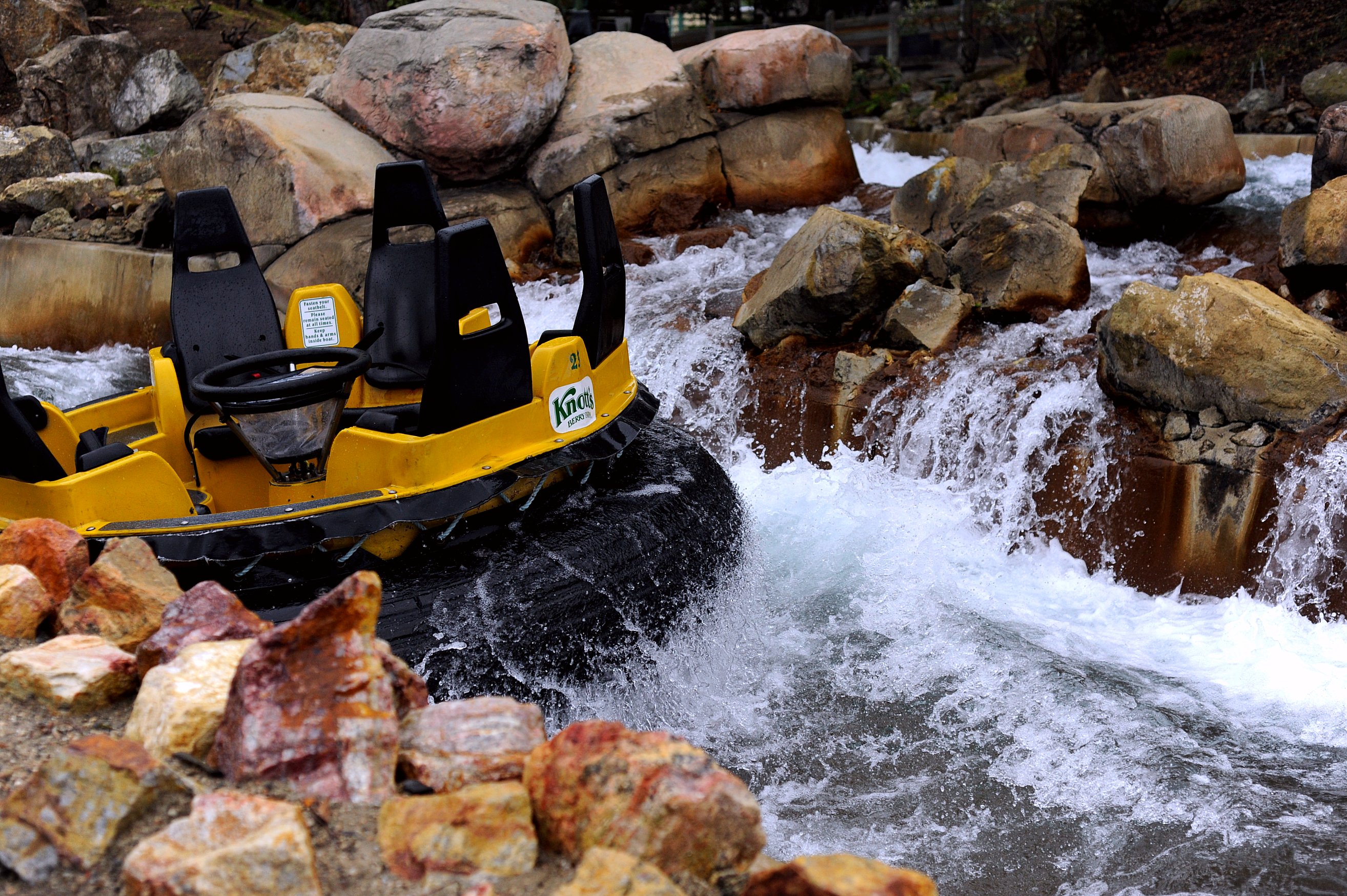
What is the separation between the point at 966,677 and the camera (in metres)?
3.87

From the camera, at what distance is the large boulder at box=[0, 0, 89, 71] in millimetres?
13727

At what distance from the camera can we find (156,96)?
11984 mm

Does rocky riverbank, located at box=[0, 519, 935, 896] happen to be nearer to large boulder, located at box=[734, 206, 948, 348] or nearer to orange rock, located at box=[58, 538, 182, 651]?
orange rock, located at box=[58, 538, 182, 651]

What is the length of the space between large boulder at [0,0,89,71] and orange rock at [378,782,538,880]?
1489cm

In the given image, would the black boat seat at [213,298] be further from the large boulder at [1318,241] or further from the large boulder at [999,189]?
the large boulder at [1318,241]

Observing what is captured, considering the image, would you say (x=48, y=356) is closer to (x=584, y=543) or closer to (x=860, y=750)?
(x=584, y=543)

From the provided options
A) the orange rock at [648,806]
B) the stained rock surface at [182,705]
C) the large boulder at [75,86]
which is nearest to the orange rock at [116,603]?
the stained rock surface at [182,705]

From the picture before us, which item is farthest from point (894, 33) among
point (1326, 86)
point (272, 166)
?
point (272, 166)

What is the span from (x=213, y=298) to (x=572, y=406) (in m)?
1.32

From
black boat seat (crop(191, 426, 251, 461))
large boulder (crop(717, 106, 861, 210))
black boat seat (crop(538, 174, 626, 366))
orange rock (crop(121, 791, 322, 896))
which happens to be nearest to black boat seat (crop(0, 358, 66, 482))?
black boat seat (crop(191, 426, 251, 461))

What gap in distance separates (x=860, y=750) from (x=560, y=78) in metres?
6.43

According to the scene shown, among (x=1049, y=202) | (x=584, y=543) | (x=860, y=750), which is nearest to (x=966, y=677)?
(x=860, y=750)

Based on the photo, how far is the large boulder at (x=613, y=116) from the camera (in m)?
8.40

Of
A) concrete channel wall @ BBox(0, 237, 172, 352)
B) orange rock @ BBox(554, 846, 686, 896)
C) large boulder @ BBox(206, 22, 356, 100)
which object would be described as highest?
large boulder @ BBox(206, 22, 356, 100)
